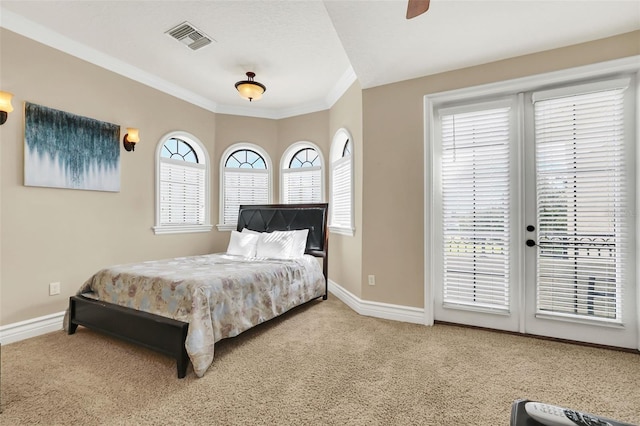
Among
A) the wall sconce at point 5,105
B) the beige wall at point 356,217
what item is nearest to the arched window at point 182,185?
the wall sconce at point 5,105

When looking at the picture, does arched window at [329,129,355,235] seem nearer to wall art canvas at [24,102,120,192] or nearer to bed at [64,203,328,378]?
bed at [64,203,328,378]

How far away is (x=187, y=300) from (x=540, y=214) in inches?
122

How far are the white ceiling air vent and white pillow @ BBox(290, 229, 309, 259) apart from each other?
237 cm

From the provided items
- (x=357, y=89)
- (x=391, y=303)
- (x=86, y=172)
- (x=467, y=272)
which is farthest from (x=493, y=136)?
(x=86, y=172)

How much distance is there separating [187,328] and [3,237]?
1.99m

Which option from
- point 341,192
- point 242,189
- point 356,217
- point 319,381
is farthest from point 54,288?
point 341,192

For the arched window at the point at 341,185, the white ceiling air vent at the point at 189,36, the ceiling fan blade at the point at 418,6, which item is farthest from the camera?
the arched window at the point at 341,185

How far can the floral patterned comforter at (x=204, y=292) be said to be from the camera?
89.1 inches

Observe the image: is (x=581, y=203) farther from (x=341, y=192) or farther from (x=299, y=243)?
(x=299, y=243)

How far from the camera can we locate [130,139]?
361 cm

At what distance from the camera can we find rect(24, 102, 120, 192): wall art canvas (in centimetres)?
289

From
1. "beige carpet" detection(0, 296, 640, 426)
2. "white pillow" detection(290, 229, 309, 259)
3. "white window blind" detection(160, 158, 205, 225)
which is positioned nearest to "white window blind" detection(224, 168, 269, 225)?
"white window blind" detection(160, 158, 205, 225)

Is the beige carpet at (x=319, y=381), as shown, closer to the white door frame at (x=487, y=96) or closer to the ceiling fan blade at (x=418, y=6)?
the white door frame at (x=487, y=96)

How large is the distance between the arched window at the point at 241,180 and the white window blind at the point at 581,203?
12.4 ft
